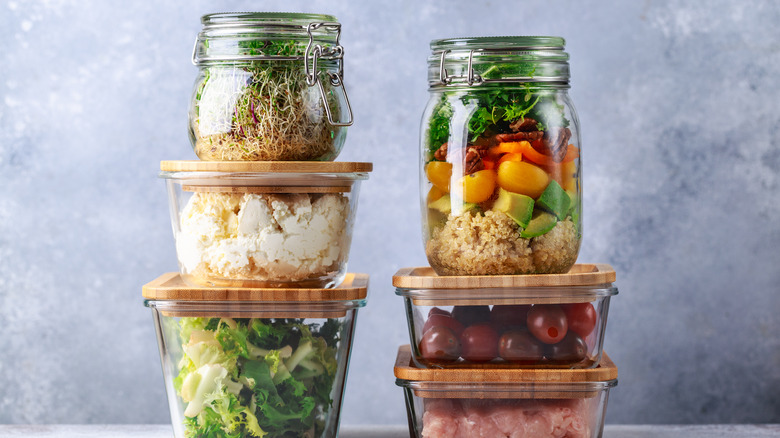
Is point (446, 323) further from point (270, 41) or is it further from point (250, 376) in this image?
point (270, 41)

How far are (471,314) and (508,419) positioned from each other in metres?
0.17

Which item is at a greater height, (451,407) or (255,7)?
(255,7)

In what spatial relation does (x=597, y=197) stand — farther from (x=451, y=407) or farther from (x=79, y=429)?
(x=79, y=429)

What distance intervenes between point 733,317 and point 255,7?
58.5 inches

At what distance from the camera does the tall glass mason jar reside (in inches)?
49.1

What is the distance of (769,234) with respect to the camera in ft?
7.04

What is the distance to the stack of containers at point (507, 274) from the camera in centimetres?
125

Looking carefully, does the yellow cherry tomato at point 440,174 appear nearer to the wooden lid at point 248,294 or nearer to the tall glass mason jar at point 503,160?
the tall glass mason jar at point 503,160

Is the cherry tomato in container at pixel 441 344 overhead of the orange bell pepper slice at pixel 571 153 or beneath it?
beneath

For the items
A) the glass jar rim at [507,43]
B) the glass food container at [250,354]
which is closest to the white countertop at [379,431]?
the glass food container at [250,354]

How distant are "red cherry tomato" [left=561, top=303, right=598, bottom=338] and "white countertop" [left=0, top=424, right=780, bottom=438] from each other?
410 millimetres

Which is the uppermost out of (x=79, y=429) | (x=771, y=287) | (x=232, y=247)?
(x=232, y=247)

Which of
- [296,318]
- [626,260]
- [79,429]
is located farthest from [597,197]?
[79,429]

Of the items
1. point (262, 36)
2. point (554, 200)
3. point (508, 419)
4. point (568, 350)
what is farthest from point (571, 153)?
point (262, 36)
